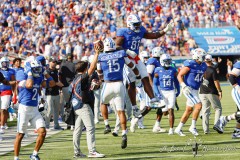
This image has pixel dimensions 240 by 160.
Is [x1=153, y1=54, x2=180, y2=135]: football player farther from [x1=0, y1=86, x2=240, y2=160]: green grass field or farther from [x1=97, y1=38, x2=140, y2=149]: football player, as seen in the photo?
→ [x1=97, y1=38, x2=140, y2=149]: football player

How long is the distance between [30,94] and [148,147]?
2.80 m

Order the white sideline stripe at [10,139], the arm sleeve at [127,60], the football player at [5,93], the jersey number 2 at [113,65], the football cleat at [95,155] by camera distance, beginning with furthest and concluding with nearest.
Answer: the football player at [5,93] → the white sideline stripe at [10,139] → the arm sleeve at [127,60] → the jersey number 2 at [113,65] → the football cleat at [95,155]

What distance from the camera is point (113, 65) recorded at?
12.8 meters

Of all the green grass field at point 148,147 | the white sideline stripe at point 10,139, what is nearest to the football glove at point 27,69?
the green grass field at point 148,147

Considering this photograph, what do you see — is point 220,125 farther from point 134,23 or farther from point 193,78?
point 134,23

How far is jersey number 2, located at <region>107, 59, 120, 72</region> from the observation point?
12.8 meters

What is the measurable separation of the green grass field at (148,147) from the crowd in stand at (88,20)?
1656 centimetres

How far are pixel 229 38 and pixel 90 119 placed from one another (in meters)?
30.0

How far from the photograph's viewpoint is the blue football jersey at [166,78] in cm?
1571

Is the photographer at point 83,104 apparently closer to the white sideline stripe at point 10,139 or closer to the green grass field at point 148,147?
the green grass field at point 148,147

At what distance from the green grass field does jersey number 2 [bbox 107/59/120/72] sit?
1514mm

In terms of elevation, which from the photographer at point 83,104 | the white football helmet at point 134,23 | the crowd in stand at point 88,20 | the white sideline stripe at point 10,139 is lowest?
the white sideline stripe at point 10,139

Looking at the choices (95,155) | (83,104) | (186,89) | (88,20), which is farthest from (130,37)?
(88,20)

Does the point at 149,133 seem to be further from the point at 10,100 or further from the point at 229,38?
the point at 229,38
